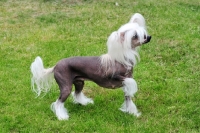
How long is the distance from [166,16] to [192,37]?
1643mm

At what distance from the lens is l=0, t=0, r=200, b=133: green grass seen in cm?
469

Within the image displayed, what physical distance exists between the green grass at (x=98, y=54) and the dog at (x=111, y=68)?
271mm

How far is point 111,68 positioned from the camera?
14.8ft

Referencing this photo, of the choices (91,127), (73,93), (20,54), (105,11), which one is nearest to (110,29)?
(105,11)

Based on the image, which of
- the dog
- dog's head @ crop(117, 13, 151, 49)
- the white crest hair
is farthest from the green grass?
dog's head @ crop(117, 13, 151, 49)

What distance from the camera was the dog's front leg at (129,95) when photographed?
14.8 feet

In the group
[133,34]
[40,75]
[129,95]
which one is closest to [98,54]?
[40,75]

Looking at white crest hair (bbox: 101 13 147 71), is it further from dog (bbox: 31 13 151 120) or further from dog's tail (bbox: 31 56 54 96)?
dog's tail (bbox: 31 56 54 96)

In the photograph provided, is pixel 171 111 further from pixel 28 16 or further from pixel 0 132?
pixel 28 16

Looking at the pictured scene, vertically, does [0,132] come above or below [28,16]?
above

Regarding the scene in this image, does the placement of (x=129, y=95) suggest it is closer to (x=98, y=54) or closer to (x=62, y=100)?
(x=62, y=100)

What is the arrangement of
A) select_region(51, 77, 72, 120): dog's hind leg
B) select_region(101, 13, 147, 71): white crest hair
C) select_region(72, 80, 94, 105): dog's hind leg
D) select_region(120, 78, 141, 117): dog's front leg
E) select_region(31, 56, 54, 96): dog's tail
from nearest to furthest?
select_region(101, 13, 147, 71): white crest hair, select_region(120, 78, 141, 117): dog's front leg, select_region(51, 77, 72, 120): dog's hind leg, select_region(31, 56, 54, 96): dog's tail, select_region(72, 80, 94, 105): dog's hind leg

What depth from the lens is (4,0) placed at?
34.9ft

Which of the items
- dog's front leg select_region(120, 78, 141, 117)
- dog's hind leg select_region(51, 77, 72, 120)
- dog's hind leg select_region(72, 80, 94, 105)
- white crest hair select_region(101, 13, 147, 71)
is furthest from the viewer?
dog's hind leg select_region(72, 80, 94, 105)
